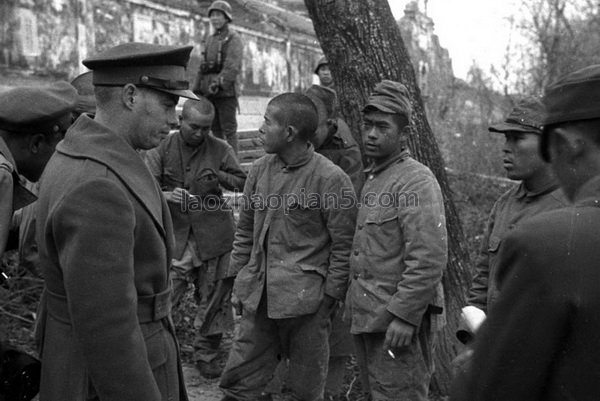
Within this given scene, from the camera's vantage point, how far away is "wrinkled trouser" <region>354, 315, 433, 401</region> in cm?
398

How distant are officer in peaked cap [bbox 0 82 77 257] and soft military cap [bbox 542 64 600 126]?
2092mm

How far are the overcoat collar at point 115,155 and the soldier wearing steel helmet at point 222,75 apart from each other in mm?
7642

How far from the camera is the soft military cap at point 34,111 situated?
3.22 meters

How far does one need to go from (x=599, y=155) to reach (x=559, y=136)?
0.32ft

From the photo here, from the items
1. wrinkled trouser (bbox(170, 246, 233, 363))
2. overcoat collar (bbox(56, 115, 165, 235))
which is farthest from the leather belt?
wrinkled trouser (bbox(170, 246, 233, 363))

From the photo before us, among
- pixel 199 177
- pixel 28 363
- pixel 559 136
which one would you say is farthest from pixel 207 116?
pixel 559 136

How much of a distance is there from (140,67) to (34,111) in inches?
31.4

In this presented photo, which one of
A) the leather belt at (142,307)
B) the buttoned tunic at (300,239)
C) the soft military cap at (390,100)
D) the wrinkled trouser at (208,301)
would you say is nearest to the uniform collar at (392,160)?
the soft military cap at (390,100)

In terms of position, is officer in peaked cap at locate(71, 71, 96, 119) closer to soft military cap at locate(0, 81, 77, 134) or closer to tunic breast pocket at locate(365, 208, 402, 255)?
soft military cap at locate(0, 81, 77, 134)

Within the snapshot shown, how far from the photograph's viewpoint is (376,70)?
5293 millimetres

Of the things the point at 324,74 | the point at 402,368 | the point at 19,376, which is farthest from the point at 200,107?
the point at 19,376

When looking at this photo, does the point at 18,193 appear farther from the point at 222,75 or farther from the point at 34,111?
the point at 222,75

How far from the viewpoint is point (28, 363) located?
290 cm

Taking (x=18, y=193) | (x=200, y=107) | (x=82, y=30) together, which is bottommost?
(x=18, y=193)
